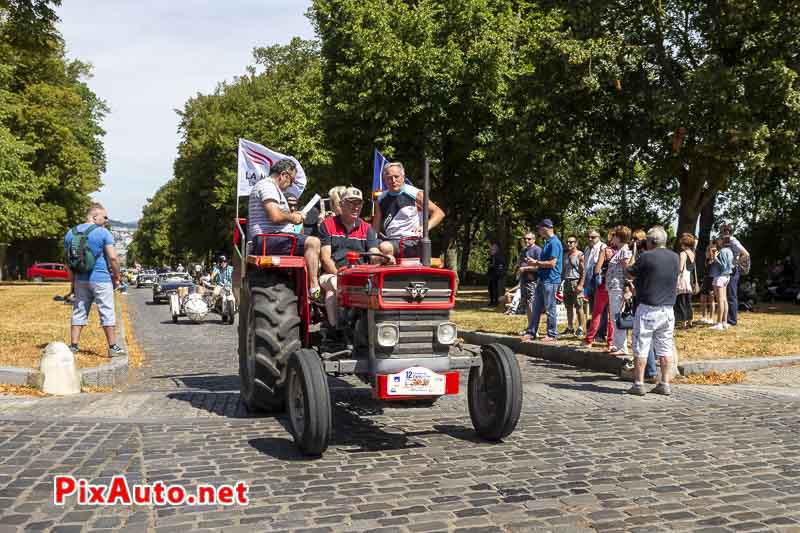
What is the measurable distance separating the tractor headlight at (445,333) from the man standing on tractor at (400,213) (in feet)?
4.32

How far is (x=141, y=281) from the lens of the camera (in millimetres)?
65688

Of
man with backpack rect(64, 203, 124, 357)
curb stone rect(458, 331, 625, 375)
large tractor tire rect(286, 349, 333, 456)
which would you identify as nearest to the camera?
large tractor tire rect(286, 349, 333, 456)

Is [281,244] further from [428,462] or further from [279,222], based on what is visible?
[428,462]

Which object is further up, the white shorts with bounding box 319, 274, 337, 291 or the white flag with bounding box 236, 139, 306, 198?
the white flag with bounding box 236, 139, 306, 198

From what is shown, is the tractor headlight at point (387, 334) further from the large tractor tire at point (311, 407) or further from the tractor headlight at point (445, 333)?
the large tractor tire at point (311, 407)

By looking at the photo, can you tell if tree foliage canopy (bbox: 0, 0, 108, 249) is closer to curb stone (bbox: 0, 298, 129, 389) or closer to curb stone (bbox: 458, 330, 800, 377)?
curb stone (bbox: 0, 298, 129, 389)

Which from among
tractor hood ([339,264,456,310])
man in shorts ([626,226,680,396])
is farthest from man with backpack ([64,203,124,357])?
man in shorts ([626,226,680,396])

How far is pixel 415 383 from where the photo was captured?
6.14 metres

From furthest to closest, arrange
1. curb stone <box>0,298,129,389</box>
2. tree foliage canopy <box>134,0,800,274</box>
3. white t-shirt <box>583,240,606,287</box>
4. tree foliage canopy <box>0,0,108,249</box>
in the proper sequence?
1. tree foliage canopy <box>0,0,108,249</box>
2. tree foliage canopy <box>134,0,800,274</box>
3. white t-shirt <box>583,240,606,287</box>
4. curb stone <box>0,298,129,389</box>

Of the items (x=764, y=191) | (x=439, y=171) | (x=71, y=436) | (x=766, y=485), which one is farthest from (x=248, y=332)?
(x=764, y=191)

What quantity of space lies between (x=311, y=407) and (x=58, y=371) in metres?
4.22

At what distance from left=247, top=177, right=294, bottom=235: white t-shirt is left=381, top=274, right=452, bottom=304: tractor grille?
1.82m

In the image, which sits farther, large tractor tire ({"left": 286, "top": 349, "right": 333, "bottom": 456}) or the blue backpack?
the blue backpack

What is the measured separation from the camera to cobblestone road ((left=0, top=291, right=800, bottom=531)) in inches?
187
